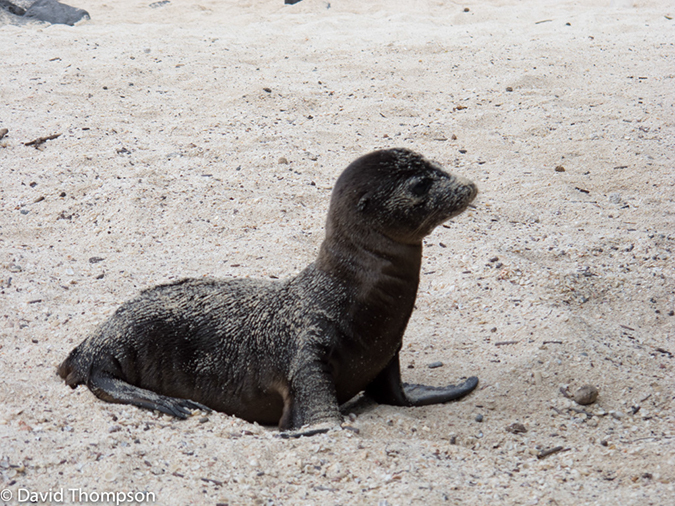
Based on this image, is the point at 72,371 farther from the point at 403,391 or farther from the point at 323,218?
the point at 323,218

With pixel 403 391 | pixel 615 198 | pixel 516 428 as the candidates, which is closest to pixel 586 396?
pixel 516 428

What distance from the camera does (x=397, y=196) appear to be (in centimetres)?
326

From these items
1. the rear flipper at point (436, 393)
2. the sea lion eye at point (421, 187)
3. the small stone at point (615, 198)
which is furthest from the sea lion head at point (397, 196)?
the small stone at point (615, 198)

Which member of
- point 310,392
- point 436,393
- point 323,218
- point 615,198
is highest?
point 615,198

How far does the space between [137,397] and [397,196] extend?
1.48 meters

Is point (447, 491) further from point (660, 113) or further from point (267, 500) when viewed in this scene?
point (660, 113)

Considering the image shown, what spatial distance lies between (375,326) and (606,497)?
1175mm

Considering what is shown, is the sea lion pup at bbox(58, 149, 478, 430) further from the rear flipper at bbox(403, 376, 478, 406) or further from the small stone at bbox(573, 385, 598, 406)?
the small stone at bbox(573, 385, 598, 406)

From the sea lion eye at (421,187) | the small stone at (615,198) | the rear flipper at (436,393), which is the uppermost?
the sea lion eye at (421,187)

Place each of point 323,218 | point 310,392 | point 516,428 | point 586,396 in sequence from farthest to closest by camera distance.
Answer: point 323,218 → point 586,396 → point 516,428 → point 310,392

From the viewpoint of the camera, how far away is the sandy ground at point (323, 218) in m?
2.86

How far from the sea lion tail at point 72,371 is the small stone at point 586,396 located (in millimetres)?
2312

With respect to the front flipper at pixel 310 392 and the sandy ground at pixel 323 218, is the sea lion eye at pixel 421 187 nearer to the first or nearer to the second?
the front flipper at pixel 310 392

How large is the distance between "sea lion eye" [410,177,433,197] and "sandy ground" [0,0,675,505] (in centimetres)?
101
